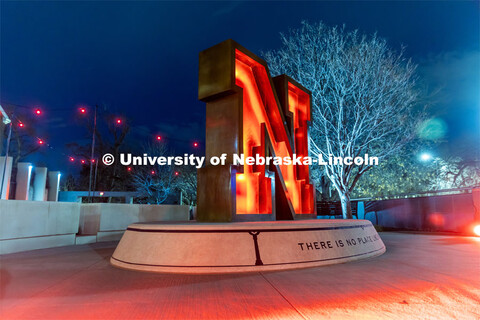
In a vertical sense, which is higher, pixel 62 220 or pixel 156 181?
pixel 156 181

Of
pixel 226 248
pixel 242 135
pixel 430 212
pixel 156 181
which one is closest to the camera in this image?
pixel 226 248

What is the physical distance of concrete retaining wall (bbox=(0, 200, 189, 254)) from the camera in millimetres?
8141

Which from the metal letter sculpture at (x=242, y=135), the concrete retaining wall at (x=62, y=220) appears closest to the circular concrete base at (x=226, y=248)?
the metal letter sculpture at (x=242, y=135)

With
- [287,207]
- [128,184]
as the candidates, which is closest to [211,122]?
[287,207]

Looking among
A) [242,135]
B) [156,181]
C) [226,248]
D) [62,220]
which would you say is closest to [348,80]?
[242,135]

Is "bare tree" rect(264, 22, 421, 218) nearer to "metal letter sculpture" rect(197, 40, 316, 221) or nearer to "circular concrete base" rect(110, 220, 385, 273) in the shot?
"metal letter sculpture" rect(197, 40, 316, 221)

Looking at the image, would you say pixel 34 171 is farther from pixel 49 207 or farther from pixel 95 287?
pixel 95 287

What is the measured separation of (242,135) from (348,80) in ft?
38.7

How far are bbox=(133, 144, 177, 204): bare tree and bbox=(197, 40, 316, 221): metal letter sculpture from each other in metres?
22.4

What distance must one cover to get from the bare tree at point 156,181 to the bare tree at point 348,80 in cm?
1779

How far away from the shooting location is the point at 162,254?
5762mm

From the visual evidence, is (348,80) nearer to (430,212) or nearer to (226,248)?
(430,212)

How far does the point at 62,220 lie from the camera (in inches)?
400

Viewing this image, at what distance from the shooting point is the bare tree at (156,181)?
3084 cm
